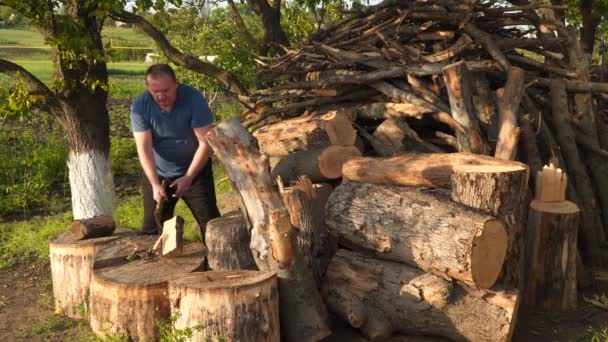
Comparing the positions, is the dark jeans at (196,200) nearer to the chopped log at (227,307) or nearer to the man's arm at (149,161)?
the man's arm at (149,161)

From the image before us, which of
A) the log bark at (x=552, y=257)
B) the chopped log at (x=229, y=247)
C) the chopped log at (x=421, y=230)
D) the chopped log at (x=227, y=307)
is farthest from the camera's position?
the log bark at (x=552, y=257)

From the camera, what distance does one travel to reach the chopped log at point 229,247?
518 centimetres

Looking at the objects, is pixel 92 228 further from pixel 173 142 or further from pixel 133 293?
pixel 133 293

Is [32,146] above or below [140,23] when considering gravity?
below

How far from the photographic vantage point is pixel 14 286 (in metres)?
6.82

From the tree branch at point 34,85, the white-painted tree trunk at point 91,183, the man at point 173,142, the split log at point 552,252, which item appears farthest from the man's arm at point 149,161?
the split log at point 552,252

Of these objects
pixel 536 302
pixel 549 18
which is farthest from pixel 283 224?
pixel 549 18

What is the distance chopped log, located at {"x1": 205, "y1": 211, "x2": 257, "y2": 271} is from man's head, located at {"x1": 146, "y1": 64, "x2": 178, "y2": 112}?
3.94ft

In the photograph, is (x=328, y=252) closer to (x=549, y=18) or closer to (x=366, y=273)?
(x=366, y=273)

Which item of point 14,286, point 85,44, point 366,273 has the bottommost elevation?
point 14,286

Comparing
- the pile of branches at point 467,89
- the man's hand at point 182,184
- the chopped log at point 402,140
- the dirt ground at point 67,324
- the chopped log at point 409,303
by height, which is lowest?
the dirt ground at point 67,324

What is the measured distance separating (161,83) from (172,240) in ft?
4.41

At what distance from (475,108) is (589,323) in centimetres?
228

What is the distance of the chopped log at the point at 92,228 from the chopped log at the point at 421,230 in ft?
6.76
